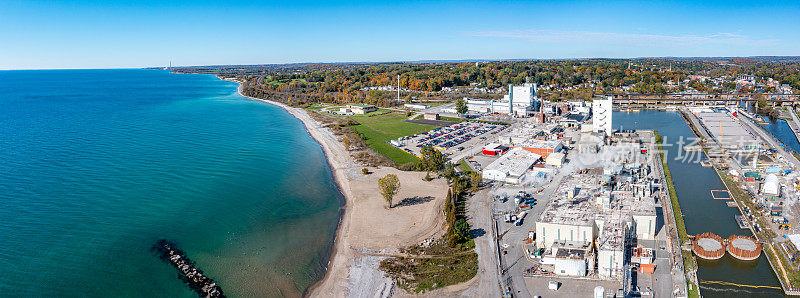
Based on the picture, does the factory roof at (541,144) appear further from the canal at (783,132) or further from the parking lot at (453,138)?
the canal at (783,132)

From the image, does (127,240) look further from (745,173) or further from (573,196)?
(745,173)

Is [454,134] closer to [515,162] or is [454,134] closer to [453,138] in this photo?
[453,138]

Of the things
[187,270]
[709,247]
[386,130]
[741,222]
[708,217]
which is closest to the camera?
[187,270]

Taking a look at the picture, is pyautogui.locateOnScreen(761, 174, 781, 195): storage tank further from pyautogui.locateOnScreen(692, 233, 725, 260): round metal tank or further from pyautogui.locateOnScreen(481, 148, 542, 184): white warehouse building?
pyautogui.locateOnScreen(481, 148, 542, 184): white warehouse building

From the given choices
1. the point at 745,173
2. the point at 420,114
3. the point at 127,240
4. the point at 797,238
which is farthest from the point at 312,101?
the point at 797,238

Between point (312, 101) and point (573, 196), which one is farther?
point (312, 101)

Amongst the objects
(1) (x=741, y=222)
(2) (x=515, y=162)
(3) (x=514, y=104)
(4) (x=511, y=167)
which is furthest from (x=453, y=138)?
(1) (x=741, y=222)

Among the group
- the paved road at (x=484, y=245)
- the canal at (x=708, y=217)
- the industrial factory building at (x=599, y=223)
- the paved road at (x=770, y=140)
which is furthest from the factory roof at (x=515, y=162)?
the paved road at (x=770, y=140)
